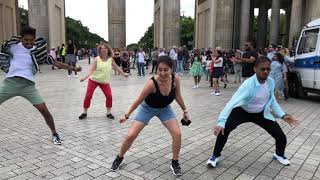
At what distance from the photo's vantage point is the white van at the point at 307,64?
12398 mm

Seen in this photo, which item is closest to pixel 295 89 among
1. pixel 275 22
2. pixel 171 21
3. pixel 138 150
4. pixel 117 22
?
pixel 138 150

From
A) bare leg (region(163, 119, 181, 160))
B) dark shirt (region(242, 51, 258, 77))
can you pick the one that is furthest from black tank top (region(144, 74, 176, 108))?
dark shirt (region(242, 51, 258, 77))

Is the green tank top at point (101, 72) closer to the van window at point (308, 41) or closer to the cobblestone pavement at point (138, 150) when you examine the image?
the cobblestone pavement at point (138, 150)

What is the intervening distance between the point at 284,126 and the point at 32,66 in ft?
17.7

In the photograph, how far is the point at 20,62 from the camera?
238 inches

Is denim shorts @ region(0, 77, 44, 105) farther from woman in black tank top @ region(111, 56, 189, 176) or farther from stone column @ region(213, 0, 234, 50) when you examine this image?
stone column @ region(213, 0, 234, 50)

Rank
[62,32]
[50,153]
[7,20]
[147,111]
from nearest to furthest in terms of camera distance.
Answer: [147,111] → [50,153] → [7,20] → [62,32]

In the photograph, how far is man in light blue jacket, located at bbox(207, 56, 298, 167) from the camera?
16.5 feet

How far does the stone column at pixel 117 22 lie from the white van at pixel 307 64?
66.3ft

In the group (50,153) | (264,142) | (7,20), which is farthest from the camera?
(7,20)

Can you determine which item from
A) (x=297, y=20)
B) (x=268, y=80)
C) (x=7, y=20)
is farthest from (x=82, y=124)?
(x=7, y=20)

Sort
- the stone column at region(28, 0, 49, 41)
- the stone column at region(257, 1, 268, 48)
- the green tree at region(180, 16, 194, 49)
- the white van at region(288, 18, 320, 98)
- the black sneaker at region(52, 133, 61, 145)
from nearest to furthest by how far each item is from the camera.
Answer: the black sneaker at region(52, 133, 61, 145) < the white van at region(288, 18, 320, 98) < the stone column at region(28, 0, 49, 41) < the stone column at region(257, 1, 268, 48) < the green tree at region(180, 16, 194, 49)

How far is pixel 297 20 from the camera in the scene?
3006 cm

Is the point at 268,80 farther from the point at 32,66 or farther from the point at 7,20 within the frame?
the point at 7,20
